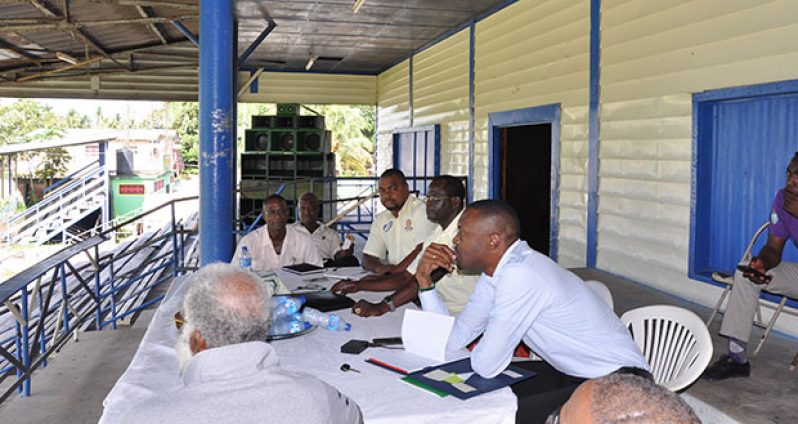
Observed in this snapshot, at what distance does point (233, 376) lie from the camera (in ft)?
5.48

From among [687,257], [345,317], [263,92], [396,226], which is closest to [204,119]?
[396,226]

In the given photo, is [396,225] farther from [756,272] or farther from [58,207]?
[58,207]

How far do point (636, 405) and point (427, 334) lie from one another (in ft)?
5.45

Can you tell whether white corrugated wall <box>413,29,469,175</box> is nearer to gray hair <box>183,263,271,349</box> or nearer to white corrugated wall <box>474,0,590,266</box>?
white corrugated wall <box>474,0,590,266</box>

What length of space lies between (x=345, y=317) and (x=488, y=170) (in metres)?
5.88

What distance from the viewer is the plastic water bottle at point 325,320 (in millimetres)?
3057

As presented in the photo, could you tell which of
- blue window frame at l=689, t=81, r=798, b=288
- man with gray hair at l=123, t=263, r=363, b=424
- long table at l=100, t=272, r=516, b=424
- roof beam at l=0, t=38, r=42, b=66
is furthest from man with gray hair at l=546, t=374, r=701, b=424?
roof beam at l=0, t=38, r=42, b=66

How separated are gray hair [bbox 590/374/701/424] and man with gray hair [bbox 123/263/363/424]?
78 centimetres

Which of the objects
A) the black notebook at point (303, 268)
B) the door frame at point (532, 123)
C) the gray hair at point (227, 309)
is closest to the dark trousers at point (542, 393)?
the gray hair at point (227, 309)

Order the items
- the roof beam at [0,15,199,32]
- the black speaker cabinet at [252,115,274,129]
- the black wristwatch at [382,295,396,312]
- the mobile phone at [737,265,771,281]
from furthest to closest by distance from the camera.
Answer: the black speaker cabinet at [252,115,274,129] → the roof beam at [0,15,199,32] → the mobile phone at [737,265,771,281] → the black wristwatch at [382,295,396,312]

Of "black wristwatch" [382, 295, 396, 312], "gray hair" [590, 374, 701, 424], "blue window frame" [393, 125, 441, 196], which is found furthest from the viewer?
"blue window frame" [393, 125, 441, 196]

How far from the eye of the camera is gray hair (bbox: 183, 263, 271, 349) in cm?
179

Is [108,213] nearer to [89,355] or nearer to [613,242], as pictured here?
[89,355]

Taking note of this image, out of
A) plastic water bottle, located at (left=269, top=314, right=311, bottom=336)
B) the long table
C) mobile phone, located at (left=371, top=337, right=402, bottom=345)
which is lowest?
the long table
